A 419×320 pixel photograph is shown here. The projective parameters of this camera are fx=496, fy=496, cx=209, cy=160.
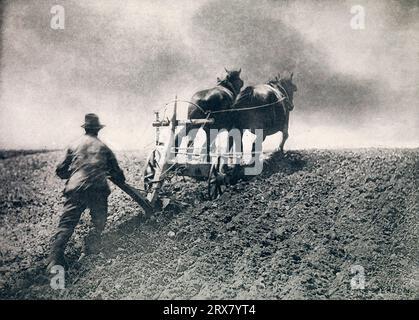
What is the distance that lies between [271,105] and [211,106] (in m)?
1.09

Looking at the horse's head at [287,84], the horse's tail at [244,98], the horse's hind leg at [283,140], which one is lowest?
the horse's hind leg at [283,140]

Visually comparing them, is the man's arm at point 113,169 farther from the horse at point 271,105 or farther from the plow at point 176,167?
the horse at point 271,105

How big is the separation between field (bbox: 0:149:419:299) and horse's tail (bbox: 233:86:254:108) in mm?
917

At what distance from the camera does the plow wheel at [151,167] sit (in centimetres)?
653

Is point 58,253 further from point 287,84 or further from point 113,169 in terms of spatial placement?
point 287,84

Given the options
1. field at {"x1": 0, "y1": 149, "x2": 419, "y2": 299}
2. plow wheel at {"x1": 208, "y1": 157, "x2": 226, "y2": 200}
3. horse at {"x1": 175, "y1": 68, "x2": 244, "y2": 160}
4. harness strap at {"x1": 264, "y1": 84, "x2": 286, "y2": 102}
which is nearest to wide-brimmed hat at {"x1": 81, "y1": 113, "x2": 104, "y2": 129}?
field at {"x1": 0, "y1": 149, "x2": 419, "y2": 299}

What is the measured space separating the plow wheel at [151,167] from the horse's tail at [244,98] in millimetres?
A: 1266

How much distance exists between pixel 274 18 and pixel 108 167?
9.98ft

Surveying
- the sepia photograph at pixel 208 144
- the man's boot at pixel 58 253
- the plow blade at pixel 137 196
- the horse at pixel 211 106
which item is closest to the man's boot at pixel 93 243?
the sepia photograph at pixel 208 144

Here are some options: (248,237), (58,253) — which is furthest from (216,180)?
(58,253)

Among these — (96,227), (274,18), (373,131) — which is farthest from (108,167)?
(373,131)

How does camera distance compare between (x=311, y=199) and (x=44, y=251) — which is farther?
(x=311, y=199)

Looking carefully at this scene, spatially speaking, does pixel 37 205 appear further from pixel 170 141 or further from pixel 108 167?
pixel 170 141

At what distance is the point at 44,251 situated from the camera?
19.9 ft
